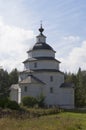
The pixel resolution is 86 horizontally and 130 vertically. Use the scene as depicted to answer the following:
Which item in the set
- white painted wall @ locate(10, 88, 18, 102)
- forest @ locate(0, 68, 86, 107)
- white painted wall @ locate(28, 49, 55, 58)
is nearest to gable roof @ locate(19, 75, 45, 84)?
white painted wall @ locate(28, 49, 55, 58)

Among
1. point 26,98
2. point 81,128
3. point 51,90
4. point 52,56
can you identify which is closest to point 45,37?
point 52,56

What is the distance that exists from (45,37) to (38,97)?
528 inches

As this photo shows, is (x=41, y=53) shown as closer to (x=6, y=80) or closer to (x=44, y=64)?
(x=44, y=64)


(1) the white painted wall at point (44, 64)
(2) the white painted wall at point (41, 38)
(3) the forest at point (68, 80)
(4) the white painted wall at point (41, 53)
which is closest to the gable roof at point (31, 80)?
(1) the white painted wall at point (44, 64)

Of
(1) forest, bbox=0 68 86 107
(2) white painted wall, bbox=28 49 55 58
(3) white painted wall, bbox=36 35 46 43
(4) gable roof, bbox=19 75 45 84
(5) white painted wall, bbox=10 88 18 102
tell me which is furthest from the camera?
(1) forest, bbox=0 68 86 107

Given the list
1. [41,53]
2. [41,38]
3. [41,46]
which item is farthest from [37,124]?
[41,38]

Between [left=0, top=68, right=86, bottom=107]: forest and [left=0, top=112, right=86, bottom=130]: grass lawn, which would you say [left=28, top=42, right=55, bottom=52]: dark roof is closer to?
[left=0, top=68, right=86, bottom=107]: forest

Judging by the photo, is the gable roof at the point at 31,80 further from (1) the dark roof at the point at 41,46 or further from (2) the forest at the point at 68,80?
(2) the forest at the point at 68,80

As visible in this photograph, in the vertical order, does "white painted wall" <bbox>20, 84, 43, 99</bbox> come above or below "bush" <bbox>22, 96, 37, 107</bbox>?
above

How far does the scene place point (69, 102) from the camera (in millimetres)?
62094

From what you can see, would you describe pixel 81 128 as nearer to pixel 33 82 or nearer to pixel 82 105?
pixel 33 82

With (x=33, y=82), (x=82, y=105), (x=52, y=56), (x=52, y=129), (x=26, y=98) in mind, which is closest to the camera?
(x=52, y=129)

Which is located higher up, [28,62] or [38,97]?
[28,62]

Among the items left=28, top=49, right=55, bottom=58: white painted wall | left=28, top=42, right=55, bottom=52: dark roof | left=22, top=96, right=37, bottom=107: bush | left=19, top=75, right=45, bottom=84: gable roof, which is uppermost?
left=28, top=42, right=55, bottom=52: dark roof
